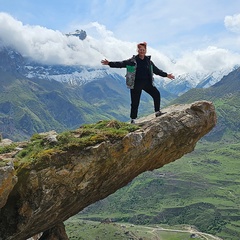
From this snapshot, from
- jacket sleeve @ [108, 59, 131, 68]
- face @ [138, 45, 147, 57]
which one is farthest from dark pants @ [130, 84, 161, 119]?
face @ [138, 45, 147, 57]

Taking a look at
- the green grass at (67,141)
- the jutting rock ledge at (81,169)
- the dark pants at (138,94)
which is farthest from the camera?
the dark pants at (138,94)

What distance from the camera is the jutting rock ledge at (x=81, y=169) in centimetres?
2102

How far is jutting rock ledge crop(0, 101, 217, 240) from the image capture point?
2102 centimetres

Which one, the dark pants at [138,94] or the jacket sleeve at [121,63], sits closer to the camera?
the jacket sleeve at [121,63]

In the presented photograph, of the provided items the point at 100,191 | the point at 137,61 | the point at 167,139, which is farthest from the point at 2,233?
the point at 137,61

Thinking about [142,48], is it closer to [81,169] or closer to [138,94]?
[138,94]

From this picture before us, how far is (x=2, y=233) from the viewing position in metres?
21.2

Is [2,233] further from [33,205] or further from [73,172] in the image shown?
[73,172]

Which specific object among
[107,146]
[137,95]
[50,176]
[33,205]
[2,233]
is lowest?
[2,233]

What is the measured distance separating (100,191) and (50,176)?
21.5 ft

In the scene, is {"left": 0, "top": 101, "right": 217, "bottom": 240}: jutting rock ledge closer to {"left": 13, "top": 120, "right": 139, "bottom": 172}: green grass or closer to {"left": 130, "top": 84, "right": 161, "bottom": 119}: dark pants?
{"left": 13, "top": 120, "right": 139, "bottom": 172}: green grass

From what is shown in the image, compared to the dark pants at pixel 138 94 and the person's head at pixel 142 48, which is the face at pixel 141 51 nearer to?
the person's head at pixel 142 48

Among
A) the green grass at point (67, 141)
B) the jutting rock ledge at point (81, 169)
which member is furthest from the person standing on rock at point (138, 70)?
the green grass at point (67, 141)

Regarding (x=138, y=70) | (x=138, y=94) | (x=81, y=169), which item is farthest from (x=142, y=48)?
(x=81, y=169)
